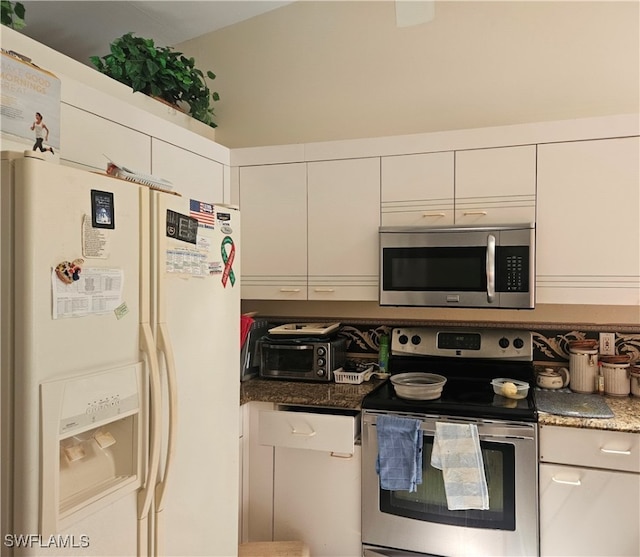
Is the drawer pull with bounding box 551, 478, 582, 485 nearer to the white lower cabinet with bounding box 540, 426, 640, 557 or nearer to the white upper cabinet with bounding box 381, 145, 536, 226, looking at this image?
the white lower cabinet with bounding box 540, 426, 640, 557

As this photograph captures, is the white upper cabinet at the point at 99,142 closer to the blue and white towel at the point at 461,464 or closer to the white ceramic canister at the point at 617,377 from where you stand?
the blue and white towel at the point at 461,464

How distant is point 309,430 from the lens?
2.33m

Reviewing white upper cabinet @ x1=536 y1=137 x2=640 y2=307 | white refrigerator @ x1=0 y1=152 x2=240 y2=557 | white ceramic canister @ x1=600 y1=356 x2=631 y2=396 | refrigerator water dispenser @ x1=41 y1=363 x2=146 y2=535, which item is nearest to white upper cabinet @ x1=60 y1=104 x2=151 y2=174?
white refrigerator @ x1=0 y1=152 x2=240 y2=557

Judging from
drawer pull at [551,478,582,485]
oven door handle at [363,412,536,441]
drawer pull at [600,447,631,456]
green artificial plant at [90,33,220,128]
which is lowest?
drawer pull at [551,478,582,485]

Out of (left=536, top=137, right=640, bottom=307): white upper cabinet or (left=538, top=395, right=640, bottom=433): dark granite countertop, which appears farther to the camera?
(left=536, top=137, right=640, bottom=307): white upper cabinet

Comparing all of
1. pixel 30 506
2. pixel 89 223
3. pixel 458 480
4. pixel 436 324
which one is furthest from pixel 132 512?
pixel 436 324

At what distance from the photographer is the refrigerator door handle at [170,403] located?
145 centimetres

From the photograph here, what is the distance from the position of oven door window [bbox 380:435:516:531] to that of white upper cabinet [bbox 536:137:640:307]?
76 centimetres

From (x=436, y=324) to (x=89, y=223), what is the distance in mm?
2074

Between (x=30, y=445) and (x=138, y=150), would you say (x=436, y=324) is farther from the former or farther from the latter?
(x=30, y=445)

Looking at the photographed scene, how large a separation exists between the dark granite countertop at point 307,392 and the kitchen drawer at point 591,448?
2.56ft

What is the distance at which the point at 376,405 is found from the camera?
230 cm

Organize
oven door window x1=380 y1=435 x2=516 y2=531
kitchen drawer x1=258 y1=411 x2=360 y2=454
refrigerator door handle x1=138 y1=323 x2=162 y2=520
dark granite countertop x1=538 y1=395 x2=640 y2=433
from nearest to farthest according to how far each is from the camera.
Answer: refrigerator door handle x1=138 y1=323 x2=162 y2=520 → dark granite countertop x1=538 y1=395 x2=640 y2=433 → oven door window x1=380 y1=435 x2=516 y2=531 → kitchen drawer x1=258 y1=411 x2=360 y2=454

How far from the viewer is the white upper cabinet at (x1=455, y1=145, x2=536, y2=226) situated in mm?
2449
